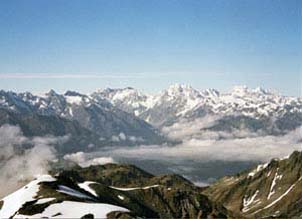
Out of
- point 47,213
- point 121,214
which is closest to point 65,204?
point 47,213

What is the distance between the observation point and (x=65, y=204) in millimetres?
199125

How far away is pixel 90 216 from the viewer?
178625 mm

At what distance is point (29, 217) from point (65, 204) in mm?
18215

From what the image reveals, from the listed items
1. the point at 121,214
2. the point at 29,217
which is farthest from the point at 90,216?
the point at 29,217

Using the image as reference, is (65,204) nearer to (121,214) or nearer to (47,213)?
(47,213)

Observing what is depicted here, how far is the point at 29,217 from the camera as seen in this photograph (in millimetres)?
184000

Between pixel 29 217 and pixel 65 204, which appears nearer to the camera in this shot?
pixel 29 217

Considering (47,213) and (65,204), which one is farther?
(65,204)

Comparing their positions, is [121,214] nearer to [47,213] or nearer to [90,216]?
[90,216]

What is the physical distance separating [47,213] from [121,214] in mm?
26377

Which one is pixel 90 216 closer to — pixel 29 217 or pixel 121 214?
pixel 121 214

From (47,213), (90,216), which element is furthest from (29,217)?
(90,216)

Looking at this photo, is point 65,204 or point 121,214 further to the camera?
point 65,204

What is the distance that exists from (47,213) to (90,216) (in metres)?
17.9
